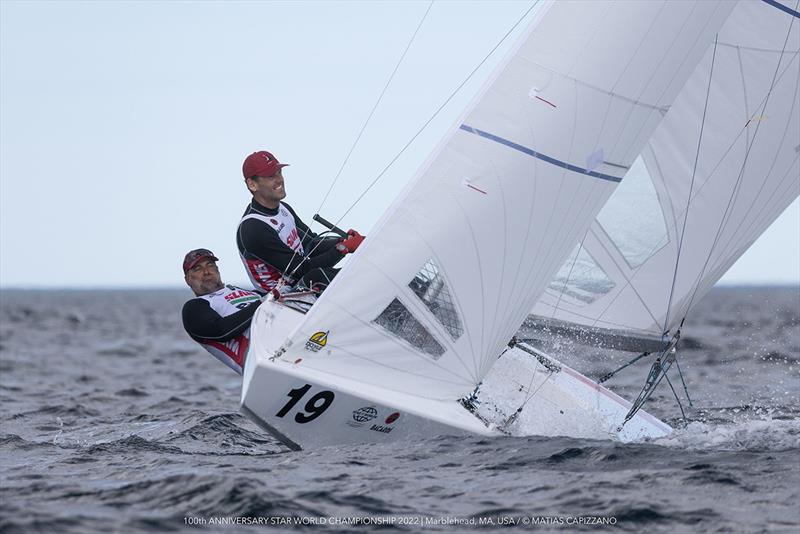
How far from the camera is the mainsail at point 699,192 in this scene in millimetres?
7555

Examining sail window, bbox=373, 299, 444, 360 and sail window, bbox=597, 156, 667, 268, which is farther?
sail window, bbox=597, 156, 667, 268

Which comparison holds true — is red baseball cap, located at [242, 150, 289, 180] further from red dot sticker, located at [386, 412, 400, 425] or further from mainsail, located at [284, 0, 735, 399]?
red dot sticker, located at [386, 412, 400, 425]

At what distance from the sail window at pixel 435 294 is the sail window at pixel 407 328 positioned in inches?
4.4

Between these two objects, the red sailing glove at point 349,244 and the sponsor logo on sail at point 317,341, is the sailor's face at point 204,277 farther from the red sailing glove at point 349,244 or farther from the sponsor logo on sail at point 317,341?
the sponsor logo on sail at point 317,341

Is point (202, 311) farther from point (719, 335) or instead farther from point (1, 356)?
point (719, 335)

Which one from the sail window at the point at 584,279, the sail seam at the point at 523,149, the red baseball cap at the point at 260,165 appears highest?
the sail seam at the point at 523,149

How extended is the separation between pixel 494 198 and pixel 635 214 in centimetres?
179

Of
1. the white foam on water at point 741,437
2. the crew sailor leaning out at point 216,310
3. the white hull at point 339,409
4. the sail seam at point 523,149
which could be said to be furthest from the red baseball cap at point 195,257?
the white foam on water at point 741,437

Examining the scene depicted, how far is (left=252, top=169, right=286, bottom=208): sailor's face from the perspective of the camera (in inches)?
291

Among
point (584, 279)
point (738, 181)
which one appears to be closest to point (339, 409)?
point (584, 279)

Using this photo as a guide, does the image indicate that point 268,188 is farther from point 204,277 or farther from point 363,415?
point 363,415

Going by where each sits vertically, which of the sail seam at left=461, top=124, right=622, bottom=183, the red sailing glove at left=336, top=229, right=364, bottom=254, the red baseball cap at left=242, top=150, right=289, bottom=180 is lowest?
the red sailing glove at left=336, top=229, right=364, bottom=254

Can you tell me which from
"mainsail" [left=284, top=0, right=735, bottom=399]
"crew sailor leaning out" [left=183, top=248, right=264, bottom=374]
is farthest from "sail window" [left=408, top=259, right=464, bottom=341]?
"crew sailor leaning out" [left=183, top=248, right=264, bottom=374]

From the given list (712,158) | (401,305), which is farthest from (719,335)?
(401,305)
